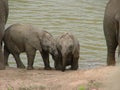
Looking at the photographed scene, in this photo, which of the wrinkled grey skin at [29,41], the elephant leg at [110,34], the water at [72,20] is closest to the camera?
the elephant leg at [110,34]

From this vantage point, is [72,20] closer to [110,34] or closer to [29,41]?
[29,41]

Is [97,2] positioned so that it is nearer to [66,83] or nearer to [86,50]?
[86,50]

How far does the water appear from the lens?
10.8 meters

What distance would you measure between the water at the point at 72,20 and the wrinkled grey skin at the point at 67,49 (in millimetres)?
1076

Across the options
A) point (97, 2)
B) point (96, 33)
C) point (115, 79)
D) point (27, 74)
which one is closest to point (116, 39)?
point (27, 74)

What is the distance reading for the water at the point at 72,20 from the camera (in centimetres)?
1076

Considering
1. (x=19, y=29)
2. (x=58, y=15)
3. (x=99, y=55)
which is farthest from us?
(x=58, y=15)

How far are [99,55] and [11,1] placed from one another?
7952 mm

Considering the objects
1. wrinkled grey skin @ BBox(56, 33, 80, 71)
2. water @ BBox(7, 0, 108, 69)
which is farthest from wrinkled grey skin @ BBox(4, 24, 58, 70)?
water @ BBox(7, 0, 108, 69)

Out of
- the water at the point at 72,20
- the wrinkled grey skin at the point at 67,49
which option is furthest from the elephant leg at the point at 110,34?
the water at the point at 72,20

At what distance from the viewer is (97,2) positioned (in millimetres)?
18094

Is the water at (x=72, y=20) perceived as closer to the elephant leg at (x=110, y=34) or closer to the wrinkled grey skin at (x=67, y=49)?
the wrinkled grey skin at (x=67, y=49)

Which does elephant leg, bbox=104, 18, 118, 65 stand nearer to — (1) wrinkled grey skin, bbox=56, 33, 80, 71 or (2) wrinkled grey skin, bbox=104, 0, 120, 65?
(2) wrinkled grey skin, bbox=104, 0, 120, 65

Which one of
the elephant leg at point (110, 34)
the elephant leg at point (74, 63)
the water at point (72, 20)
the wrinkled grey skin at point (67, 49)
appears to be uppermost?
Result: the elephant leg at point (110, 34)
